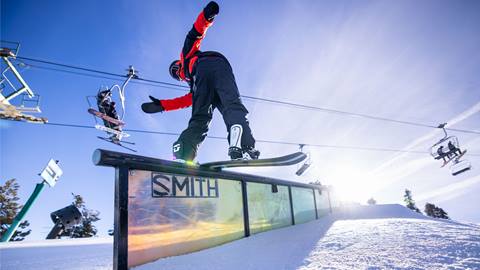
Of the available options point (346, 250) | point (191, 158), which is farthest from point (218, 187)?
point (346, 250)

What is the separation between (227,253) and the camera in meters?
2.42

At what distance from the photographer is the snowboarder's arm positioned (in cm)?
268

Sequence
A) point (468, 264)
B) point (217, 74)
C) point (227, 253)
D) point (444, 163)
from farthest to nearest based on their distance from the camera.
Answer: point (444, 163) < point (217, 74) < point (227, 253) < point (468, 264)

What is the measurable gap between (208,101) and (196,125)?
31 cm

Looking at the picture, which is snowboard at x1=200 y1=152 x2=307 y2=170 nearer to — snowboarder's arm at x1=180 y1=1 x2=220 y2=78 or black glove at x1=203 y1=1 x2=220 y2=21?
snowboarder's arm at x1=180 y1=1 x2=220 y2=78

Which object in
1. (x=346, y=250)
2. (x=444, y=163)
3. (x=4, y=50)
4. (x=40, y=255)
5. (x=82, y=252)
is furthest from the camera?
(x=444, y=163)

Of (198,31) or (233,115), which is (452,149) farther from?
(198,31)

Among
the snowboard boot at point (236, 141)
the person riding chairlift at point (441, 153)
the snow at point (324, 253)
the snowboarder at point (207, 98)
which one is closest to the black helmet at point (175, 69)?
the snowboarder at point (207, 98)

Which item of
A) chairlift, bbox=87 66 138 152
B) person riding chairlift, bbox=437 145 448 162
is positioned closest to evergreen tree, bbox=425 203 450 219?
person riding chairlift, bbox=437 145 448 162

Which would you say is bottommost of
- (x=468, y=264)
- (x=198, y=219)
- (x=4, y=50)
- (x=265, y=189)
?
→ (x=468, y=264)

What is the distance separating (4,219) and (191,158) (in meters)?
38.6

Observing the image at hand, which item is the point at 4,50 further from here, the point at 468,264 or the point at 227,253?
the point at 468,264

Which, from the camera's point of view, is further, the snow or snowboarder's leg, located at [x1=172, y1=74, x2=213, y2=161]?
snowboarder's leg, located at [x1=172, y1=74, x2=213, y2=161]

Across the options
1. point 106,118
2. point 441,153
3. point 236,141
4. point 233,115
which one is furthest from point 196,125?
point 441,153
